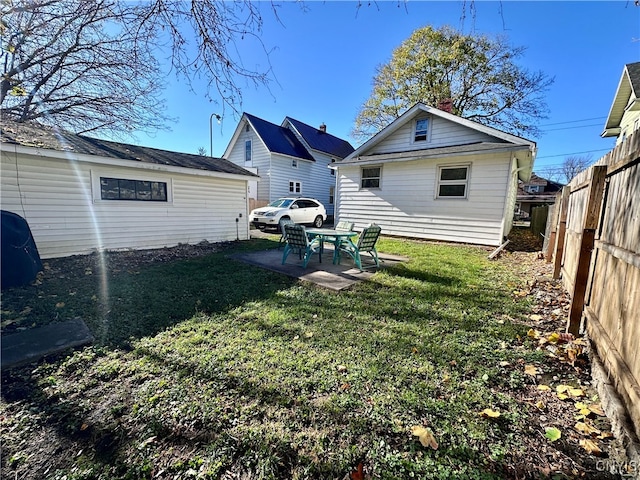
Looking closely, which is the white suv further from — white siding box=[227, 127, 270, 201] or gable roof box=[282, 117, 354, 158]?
gable roof box=[282, 117, 354, 158]

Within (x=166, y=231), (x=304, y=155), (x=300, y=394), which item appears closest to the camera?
(x=300, y=394)

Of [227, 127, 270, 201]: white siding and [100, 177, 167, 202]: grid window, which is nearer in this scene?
[100, 177, 167, 202]: grid window

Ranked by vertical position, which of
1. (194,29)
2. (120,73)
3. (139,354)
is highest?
(120,73)

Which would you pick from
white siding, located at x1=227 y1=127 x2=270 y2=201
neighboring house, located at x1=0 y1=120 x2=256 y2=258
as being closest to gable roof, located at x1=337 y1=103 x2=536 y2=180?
neighboring house, located at x1=0 y1=120 x2=256 y2=258

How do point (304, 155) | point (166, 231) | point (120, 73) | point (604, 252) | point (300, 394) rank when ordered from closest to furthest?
1. point (300, 394)
2. point (604, 252)
3. point (120, 73)
4. point (166, 231)
5. point (304, 155)

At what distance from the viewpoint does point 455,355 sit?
256cm

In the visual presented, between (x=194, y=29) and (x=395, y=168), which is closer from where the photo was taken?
(x=194, y=29)

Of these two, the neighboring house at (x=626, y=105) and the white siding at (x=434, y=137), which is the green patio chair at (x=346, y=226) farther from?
the neighboring house at (x=626, y=105)

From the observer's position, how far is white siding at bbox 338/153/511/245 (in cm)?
839

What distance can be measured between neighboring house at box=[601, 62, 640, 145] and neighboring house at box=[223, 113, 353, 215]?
529 inches

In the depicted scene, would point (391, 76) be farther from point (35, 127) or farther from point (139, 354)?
point (139, 354)

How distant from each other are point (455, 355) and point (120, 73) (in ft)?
30.6

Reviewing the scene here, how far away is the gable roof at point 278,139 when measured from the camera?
1670 cm

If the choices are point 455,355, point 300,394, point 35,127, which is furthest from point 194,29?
point 35,127
